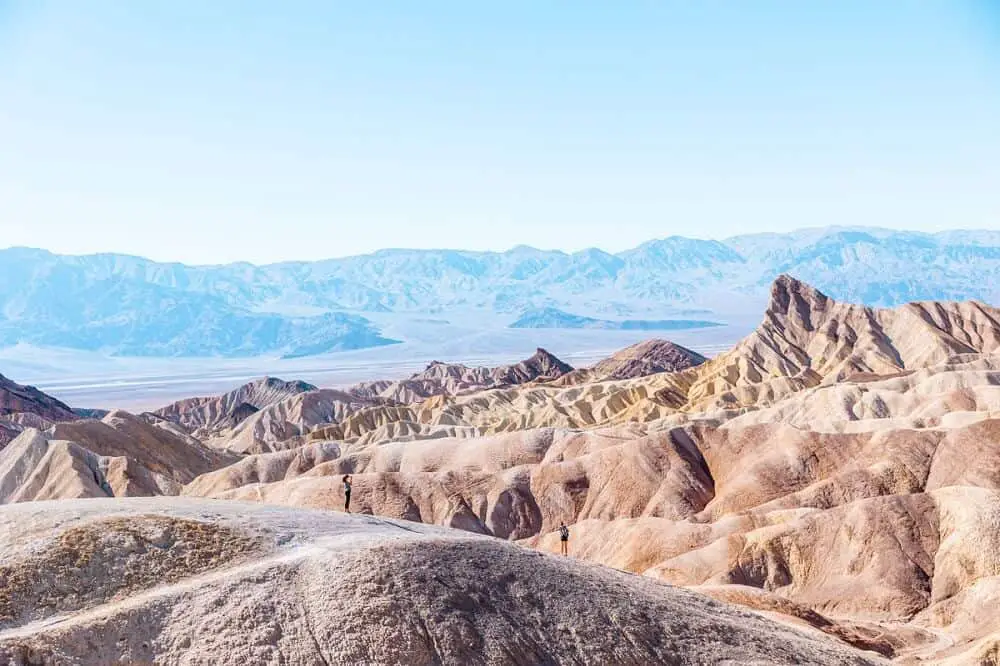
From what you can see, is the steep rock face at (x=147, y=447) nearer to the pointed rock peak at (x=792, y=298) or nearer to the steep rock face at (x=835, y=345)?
the steep rock face at (x=835, y=345)

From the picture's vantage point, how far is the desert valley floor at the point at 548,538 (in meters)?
32.8

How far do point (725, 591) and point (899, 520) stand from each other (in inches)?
634

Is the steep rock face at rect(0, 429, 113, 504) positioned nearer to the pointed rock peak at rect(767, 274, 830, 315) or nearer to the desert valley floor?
the desert valley floor

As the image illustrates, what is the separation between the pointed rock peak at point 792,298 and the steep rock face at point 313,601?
139247 mm

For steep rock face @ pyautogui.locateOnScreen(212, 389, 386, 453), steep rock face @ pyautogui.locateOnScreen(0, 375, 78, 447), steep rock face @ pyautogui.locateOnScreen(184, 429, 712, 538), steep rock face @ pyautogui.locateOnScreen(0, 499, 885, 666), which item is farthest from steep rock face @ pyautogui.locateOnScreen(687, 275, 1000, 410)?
steep rock face @ pyautogui.locateOnScreen(0, 499, 885, 666)

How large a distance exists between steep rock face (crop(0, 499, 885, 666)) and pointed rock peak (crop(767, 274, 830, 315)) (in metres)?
139

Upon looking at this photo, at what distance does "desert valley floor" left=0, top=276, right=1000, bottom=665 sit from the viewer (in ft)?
107

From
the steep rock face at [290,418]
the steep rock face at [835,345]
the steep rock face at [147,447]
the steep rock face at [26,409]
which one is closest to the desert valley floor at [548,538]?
the steep rock face at [147,447]

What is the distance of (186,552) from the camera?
35312mm

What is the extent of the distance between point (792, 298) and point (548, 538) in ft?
370

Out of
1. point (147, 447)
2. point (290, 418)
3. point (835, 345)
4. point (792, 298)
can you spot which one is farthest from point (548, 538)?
point (290, 418)

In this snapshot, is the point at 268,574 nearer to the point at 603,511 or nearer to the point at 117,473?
the point at 603,511

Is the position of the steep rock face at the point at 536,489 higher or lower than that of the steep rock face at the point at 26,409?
higher

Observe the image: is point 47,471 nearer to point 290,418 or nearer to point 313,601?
point 313,601
